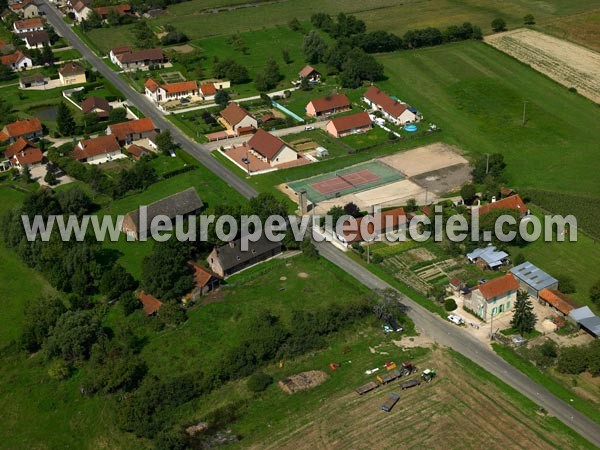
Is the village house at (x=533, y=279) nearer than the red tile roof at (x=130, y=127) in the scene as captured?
Yes

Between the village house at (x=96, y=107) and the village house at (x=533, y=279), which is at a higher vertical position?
the village house at (x=96, y=107)

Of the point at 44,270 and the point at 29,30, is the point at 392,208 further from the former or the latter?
the point at 29,30

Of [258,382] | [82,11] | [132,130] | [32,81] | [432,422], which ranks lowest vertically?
[432,422]

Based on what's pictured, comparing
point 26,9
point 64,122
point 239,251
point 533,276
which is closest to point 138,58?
point 64,122

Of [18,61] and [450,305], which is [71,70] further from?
[450,305]

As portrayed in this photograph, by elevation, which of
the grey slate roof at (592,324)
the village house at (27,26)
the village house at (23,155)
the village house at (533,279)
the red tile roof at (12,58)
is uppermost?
the village house at (27,26)

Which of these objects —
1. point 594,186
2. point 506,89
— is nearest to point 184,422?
point 594,186

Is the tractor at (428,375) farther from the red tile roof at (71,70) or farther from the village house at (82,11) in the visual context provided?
the village house at (82,11)

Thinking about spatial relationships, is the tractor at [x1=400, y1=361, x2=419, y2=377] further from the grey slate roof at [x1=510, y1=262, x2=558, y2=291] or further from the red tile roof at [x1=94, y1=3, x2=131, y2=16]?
the red tile roof at [x1=94, y1=3, x2=131, y2=16]

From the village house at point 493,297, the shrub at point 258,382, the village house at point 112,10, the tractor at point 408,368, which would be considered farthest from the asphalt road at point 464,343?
the village house at point 112,10
